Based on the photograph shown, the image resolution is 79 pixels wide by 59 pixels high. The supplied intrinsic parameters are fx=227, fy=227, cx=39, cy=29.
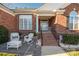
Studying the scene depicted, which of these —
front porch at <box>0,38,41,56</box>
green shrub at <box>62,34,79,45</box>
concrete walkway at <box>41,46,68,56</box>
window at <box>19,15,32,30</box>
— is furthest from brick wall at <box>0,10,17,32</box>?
green shrub at <box>62,34,79,45</box>

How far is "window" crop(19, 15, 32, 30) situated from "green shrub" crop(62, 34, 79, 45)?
2992 millimetres

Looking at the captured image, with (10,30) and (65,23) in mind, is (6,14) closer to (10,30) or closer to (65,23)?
(10,30)

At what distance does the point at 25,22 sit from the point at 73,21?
157 inches

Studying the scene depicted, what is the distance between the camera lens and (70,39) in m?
18.4

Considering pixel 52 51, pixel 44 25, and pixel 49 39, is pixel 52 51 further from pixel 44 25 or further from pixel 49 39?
pixel 49 39

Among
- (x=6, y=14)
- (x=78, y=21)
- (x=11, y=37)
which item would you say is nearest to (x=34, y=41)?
(x=11, y=37)

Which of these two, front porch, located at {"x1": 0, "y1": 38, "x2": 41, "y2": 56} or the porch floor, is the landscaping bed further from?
front porch, located at {"x1": 0, "y1": 38, "x2": 41, "y2": 56}

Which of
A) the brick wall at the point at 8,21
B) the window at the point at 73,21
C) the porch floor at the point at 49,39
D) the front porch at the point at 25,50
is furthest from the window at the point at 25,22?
the window at the point at 73,21

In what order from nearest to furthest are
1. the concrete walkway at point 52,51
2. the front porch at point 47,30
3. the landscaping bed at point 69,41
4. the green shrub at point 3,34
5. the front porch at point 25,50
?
the concrete walkway at point 52,51
the front porch at point 25,50
the green shrub at point 3,34
the front porch at point 47,30
the landscaping bed at point 69,41

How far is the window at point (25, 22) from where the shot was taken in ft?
56.1

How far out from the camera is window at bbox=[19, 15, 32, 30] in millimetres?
17109

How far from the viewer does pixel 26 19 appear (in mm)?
17641

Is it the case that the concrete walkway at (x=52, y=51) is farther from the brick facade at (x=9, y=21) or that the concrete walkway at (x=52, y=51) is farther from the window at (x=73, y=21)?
the brick facade at (x=9, y=21)

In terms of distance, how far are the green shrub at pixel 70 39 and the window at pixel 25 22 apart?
299 centimetres
